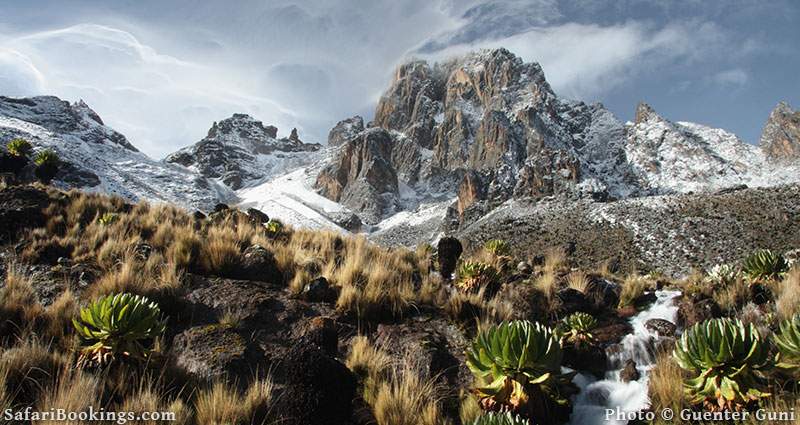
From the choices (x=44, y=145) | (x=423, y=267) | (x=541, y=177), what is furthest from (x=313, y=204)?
(x=423, y=267)

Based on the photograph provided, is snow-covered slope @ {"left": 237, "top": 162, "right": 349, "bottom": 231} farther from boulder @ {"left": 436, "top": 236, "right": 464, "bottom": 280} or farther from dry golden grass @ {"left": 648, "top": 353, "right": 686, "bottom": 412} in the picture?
dry golden grass @ {"left": 648, "top": 353, "right": 686, "bottom": 412}

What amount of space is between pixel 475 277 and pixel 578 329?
2030 mm

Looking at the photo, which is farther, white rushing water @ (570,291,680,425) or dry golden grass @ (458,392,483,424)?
white rushing water @ (570,291,680,425)

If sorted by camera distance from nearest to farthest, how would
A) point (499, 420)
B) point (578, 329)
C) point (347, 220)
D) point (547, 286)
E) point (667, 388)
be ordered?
point (499, 420)
point (667, 388)
point (578, 329)
point (547, 286)
point (347, 220)

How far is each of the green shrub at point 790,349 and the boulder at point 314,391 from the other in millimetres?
3823

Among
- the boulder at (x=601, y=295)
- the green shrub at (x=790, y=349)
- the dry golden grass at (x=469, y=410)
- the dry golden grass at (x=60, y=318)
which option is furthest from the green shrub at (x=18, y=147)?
the green shrub at (x=790, y=349)

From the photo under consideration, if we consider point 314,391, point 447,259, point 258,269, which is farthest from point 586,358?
point 258,269

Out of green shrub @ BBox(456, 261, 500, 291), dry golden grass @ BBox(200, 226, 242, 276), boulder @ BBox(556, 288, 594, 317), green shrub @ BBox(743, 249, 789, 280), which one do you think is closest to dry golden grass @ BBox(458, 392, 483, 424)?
green shrub @ BBox(456, 261, 500, 291)

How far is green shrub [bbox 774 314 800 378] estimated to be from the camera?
12.3ft

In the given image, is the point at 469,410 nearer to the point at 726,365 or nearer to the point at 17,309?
the point at 726,365

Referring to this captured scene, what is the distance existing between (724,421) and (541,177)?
88.8 meters

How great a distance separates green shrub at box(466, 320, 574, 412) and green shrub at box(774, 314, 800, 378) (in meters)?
1.85

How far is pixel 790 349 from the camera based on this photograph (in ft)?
12.6

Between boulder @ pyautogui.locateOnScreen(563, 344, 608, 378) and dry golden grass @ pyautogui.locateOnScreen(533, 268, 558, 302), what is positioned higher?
dry golden grass @ pyautogui.locateOnScreen(533, 268, 558, 302)
